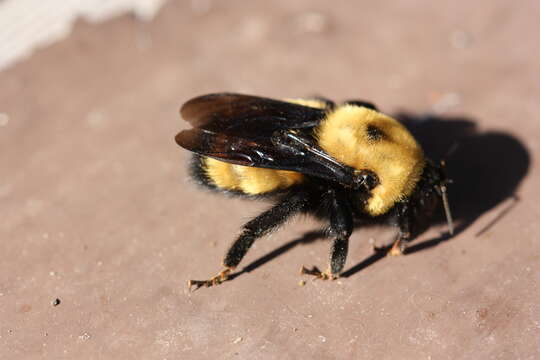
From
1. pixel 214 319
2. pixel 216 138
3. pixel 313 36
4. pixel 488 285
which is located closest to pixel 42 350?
pixel 214 319

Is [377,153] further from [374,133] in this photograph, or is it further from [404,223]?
[404,223]

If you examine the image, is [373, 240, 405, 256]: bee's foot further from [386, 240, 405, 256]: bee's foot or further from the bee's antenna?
the bee's antenna

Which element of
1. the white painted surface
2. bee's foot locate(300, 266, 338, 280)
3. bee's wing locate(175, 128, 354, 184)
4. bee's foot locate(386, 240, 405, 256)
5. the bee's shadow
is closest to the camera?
bee's wing locate(175, 128, 354, 184)

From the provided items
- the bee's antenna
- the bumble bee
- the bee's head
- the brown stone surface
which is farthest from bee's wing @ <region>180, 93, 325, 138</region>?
the bee's antenna

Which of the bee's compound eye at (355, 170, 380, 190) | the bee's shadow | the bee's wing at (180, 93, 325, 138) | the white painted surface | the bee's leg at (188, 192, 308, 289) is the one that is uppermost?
the white painted surface

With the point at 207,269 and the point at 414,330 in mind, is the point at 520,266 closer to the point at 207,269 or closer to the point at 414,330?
the point at 414,330

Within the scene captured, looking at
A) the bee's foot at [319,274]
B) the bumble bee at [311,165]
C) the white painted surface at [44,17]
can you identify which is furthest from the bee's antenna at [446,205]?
the white painted surface at [44,17]
